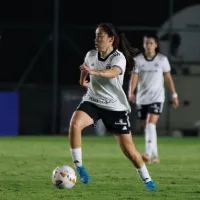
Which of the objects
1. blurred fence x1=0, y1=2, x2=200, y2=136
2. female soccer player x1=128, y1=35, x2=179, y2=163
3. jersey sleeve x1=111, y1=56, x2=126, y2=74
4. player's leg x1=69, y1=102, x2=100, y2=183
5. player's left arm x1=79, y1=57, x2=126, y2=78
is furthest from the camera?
blurred fence x1=0, y1=2, x2=200, y2=136

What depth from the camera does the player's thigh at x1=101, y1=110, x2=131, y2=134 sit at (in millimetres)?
11836

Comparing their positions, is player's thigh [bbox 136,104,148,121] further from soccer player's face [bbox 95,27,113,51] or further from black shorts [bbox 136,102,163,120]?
soccer player's face [bbox 95,27,113,51]

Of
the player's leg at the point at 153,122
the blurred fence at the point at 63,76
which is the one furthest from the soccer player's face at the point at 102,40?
the blurred fence at the point at 63,76

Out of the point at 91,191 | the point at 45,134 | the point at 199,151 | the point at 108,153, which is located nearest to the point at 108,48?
the point at 91,191

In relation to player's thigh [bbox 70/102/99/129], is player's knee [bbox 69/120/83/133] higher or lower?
lower

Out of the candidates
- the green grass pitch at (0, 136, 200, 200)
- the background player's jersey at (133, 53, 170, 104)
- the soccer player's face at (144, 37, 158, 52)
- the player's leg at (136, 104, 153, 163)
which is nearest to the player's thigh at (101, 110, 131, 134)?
the green grass pitch at (0, 136, 200, 200)

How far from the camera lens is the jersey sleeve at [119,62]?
11781 mm

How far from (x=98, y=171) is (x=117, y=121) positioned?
307 cm

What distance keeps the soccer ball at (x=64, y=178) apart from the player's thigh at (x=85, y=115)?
61cm

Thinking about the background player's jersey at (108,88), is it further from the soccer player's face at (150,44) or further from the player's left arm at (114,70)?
the soccer player's face at (150,44)

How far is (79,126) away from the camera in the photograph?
1188cm

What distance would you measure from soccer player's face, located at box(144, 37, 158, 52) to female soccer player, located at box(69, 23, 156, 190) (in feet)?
15.8

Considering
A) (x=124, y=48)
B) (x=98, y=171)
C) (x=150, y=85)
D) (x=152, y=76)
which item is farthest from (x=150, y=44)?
(x=124, y=48)

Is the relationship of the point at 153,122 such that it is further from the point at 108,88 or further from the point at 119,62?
the point at 119,62
